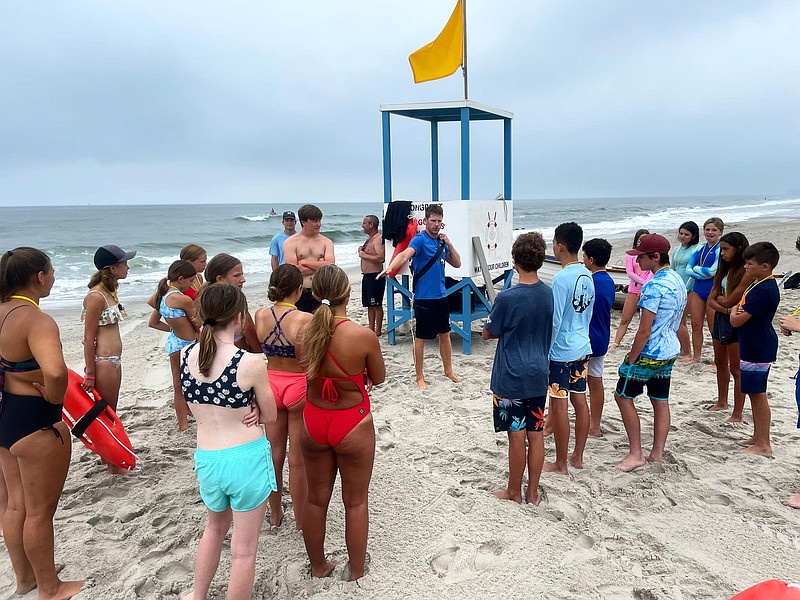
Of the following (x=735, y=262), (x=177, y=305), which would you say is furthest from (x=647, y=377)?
(x=177, y=305)

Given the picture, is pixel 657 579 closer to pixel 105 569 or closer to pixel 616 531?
pixel 616 531

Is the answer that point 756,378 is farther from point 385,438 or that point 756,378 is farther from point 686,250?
point 385,438

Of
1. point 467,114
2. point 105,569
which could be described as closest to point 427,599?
point 105,569

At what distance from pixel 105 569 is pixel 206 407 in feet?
4.59

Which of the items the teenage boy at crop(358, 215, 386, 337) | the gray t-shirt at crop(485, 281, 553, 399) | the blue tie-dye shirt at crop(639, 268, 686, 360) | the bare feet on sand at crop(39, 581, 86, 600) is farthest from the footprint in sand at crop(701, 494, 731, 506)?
the teenage boy at crop(358, 215, 386, 337)

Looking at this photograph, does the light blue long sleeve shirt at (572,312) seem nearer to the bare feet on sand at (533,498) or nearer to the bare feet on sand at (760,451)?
the bare feet on sand at (533,498)

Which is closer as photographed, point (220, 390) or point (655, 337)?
point (220, 390)

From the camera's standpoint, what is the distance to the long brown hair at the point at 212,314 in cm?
221

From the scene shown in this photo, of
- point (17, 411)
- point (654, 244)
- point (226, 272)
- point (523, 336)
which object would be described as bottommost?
point (17, 411)

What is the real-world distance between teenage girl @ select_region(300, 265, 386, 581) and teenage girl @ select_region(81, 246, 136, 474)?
6.12 ft

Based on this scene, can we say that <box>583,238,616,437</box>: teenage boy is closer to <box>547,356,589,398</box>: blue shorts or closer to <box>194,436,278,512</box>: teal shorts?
<box>547,356,589,398</box>: blue shorts

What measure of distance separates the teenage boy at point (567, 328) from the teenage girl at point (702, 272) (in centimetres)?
270

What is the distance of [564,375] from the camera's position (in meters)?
3.55

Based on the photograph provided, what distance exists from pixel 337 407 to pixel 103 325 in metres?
2.09
